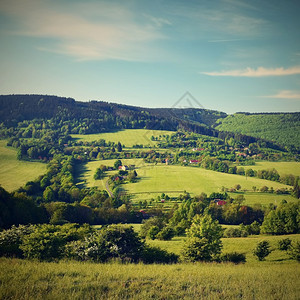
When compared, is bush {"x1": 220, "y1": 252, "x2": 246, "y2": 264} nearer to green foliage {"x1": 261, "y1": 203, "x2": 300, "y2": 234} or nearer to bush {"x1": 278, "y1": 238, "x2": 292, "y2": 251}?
bush {"x1": 278, "y1": 238, "x2": 292, "y2": 251}

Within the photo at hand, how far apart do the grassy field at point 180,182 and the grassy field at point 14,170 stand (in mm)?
20812

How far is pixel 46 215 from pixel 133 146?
10651 cm

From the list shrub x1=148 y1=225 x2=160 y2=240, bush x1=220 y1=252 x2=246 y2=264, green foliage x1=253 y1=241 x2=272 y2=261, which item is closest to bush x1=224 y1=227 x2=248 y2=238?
shrub x1=148 y1=225 x2=160 y2=240

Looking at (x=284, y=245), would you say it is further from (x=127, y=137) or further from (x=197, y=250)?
(x=127, y=137)

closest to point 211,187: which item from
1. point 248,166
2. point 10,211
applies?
point 248,166

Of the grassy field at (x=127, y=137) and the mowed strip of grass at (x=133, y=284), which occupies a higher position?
the grassy field at (x=127, y=137)

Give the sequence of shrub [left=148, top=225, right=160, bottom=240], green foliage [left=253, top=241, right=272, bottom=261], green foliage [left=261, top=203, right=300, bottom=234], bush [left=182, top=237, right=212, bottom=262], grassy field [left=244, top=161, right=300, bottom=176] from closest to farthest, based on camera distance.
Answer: bush [left=182, top=237, right=212, bottom=262] < green foliage [left=253, top=241, right=272, bottom=261] < shrub [left=148, top=225, right=160, bottom=240] < green foliage [left=261, top=203, right=300, bottom=234] < grassy field [left=244, top=161, right=300, bottom=176]

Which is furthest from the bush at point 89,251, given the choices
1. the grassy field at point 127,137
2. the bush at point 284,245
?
the grassy field at point 127,137

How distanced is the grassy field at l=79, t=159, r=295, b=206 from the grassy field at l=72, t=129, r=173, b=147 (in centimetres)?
4426

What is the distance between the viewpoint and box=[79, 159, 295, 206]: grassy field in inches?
3137

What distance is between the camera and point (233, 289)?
35.4ft

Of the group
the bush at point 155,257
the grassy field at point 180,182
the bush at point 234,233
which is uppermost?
the bush at point 155,257

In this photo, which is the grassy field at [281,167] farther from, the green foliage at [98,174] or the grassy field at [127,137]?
the green foliage at [98,174]

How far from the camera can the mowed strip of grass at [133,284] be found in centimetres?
956
